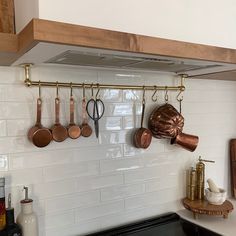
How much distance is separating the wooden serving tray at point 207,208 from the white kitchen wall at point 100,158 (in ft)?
0.33

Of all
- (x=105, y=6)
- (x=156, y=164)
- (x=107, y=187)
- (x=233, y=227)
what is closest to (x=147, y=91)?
(x=156, y=164)

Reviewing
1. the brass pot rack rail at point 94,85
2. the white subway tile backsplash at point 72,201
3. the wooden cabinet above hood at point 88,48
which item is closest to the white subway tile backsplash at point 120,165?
the white subway tile backsplash at point 72,201

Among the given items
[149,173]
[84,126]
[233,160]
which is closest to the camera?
[84,126]

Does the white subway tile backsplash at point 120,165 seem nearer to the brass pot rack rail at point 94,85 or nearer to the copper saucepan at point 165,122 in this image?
the copper saucepan at point 165,122

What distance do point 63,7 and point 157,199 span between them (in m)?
1.00

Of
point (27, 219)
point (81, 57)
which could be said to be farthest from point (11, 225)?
point (81, 57)

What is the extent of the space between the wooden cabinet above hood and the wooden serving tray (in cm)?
66

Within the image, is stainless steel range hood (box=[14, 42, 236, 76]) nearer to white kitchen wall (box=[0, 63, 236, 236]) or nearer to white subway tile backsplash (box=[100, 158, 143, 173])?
white kitchen wall (box=[0, 63, 236, 236])

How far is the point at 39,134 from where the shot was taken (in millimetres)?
1007

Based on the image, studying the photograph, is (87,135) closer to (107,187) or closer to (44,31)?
(107,187)

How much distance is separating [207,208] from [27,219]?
79cm

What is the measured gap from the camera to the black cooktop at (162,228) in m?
1.20

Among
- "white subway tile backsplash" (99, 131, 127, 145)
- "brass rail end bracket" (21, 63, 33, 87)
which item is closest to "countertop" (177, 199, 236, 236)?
"white subway tile backsplash" (99, 131, 127, 145)

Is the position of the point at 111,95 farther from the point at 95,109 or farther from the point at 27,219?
the point at 27,219
